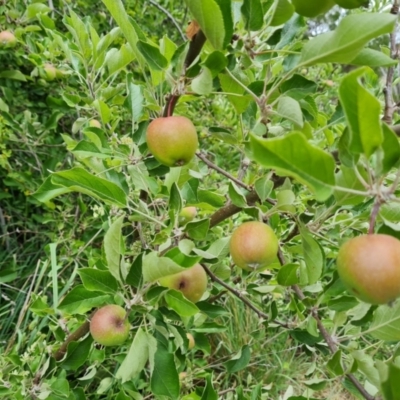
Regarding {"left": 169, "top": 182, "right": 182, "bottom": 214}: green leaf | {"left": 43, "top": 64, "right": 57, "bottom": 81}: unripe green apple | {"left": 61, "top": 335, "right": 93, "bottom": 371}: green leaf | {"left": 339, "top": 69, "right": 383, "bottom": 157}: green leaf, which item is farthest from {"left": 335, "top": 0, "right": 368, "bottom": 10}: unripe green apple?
{"left": 43, "top": 64, "right": 57, "bottom": 81}: unripe green apple

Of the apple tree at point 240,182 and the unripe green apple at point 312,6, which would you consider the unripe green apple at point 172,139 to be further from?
the unripe green apple at point 312,6

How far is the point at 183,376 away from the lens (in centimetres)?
154

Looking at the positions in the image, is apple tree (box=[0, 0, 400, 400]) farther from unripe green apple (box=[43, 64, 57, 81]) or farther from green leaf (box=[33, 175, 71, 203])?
unripe green apple (box=[43, 64, 57, 81])

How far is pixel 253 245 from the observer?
67 centimetres

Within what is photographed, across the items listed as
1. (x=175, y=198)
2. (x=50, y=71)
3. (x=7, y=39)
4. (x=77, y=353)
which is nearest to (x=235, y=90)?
(x=175, y=198)

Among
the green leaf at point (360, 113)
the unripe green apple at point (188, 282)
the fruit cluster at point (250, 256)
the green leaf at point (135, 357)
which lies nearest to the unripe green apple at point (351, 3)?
the fruit cluster at point (250, 256)

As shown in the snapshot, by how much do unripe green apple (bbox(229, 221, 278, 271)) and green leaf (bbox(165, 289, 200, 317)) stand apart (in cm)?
10

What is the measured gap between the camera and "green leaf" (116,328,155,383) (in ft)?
2.39

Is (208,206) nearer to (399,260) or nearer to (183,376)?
(399,260)

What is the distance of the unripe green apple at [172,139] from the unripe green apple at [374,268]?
0.29 meters

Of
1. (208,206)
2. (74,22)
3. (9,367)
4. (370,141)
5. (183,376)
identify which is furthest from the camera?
(183,376)

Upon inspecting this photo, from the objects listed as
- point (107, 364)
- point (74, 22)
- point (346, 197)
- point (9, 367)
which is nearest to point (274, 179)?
point (346, 197)

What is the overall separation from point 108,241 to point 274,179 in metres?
0.31

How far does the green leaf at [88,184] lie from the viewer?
2.31 feet
